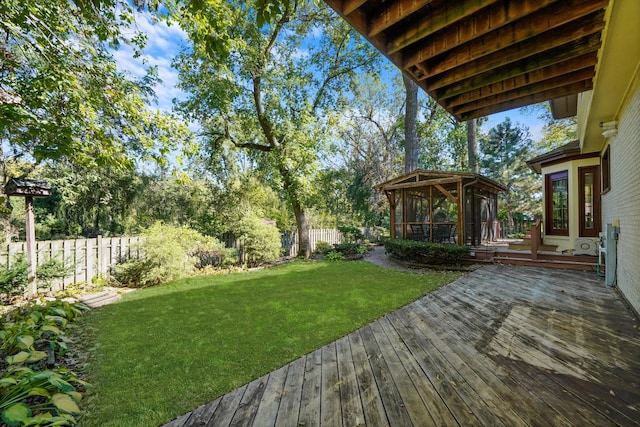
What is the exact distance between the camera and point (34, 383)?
80.2 inches

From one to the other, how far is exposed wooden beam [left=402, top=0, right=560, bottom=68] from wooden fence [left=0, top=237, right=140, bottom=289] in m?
7.50

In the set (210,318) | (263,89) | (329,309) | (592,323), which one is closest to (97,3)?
(210,318)

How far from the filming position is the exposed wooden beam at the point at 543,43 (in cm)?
222

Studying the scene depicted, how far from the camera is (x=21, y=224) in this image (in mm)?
14938

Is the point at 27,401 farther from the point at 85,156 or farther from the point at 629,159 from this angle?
the point at 629,159

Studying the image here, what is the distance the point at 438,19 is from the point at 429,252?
724 centimetres

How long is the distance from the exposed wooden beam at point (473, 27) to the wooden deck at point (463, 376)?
112 inches

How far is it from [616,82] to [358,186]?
1372 cm

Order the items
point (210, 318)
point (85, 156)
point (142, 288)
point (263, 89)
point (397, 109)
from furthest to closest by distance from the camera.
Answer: point (397, 109) → point (263, 89) → point (142, 288) → point (210, 318) → point (85, 156)

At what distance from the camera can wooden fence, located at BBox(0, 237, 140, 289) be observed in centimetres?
520

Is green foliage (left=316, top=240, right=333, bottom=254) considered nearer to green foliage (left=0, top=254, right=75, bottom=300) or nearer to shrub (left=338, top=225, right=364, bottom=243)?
shrub (left=338, top=225, right=364, bottom=243)

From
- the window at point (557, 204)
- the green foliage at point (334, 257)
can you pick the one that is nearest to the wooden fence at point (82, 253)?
the green foliage at point (334, 257)

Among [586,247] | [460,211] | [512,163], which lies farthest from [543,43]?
[512,163]

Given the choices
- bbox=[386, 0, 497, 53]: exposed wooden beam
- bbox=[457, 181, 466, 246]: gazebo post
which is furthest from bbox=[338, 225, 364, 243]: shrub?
bbox=[386, 0, 497, 53]: exposed wooden beam
